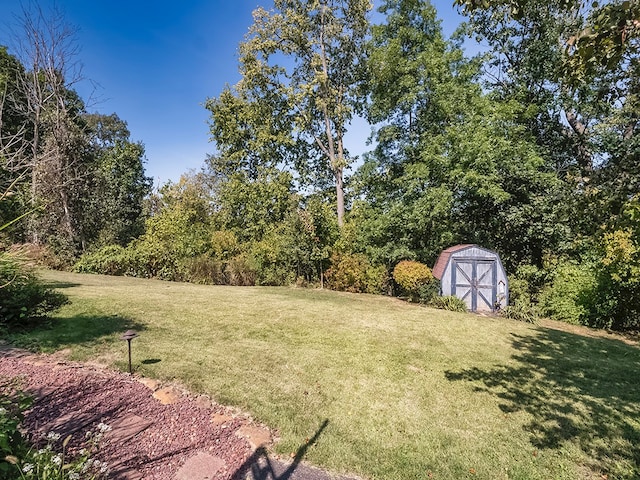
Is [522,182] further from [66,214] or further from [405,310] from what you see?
[66,214]

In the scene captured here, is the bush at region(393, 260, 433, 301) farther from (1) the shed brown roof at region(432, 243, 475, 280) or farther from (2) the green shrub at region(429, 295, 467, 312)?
(2) the green shrub at region(429, 295, 467, 312)

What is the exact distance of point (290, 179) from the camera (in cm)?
1939

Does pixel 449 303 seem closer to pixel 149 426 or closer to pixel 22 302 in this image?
pixel 149 426

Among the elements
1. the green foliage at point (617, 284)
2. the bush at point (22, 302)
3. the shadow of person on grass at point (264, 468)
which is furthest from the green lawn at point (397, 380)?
the green foliage at point (617, 284)

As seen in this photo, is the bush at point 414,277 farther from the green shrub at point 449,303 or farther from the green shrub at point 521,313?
the green shrub at point 521,313

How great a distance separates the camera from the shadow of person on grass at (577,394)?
11.4 feet

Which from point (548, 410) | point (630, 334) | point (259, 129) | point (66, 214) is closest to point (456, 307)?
point (630, 334)

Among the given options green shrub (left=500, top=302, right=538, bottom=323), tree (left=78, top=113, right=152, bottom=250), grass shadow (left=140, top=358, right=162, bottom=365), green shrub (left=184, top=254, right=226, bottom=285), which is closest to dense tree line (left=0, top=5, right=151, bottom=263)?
tree (left=78, top=113, right=152, bottom=250)

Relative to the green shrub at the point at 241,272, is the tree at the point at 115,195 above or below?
above

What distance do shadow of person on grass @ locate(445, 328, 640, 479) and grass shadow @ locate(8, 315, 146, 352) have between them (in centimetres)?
602

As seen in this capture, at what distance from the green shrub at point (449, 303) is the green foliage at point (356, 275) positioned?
9.70ft

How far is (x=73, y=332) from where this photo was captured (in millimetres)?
5516

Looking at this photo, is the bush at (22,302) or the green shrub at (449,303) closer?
the bush at (22,302)

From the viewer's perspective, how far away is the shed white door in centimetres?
1095
